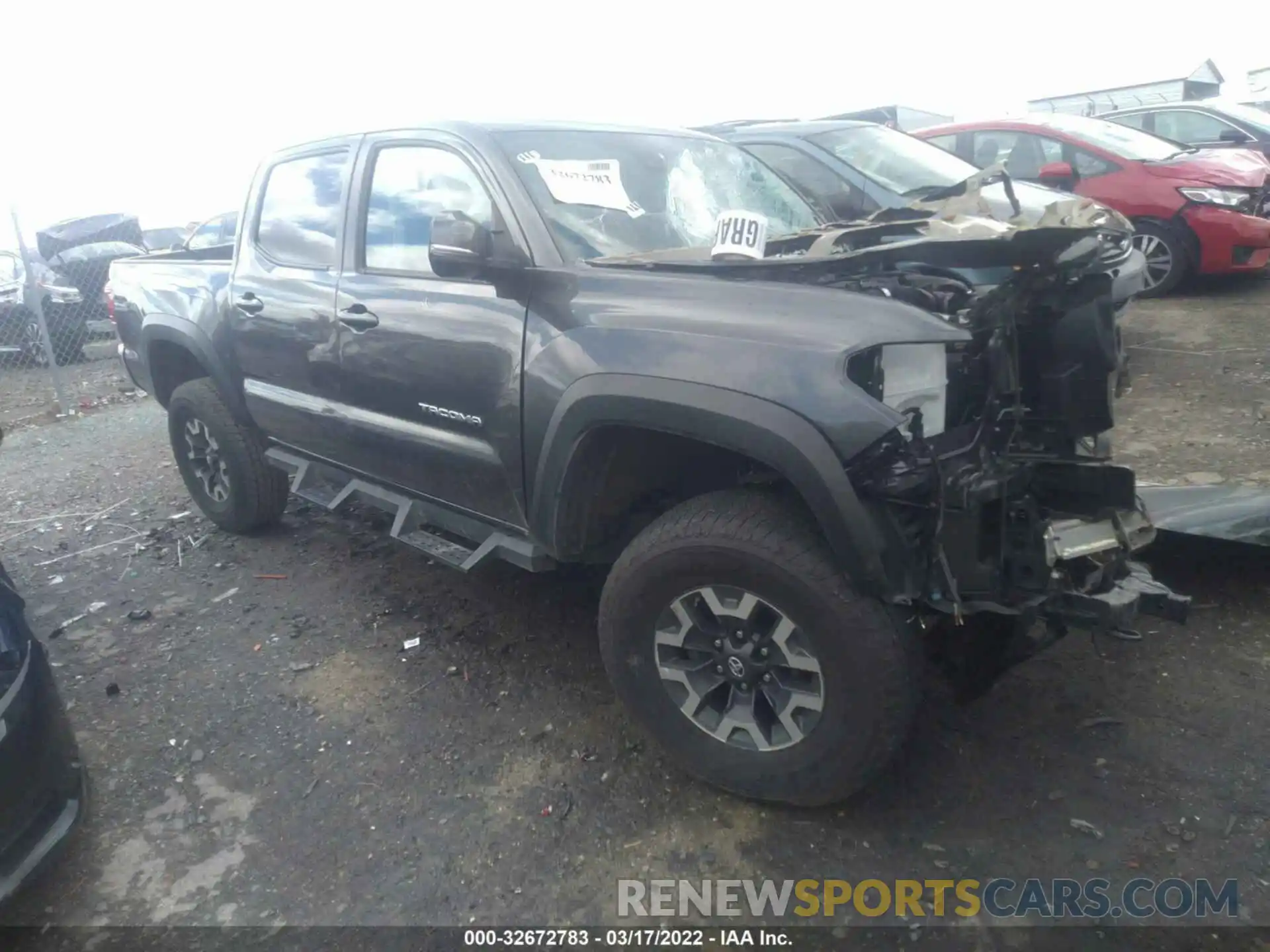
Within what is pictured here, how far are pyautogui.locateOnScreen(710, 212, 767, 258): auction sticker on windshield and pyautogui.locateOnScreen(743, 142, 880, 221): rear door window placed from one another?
312 cm

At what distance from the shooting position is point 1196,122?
34.2 feet

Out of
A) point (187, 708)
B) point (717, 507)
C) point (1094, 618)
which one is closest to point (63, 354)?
point (187, 708)

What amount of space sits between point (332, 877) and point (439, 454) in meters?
1.36

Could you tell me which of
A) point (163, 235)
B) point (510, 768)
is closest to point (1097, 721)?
point (510, 768)

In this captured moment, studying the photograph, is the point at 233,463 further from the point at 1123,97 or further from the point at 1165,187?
the point at 1123,97

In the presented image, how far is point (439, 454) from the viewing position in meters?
3.19

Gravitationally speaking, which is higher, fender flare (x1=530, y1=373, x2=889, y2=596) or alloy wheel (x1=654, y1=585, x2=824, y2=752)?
fender flare (x1=530, y1=373, x2=889, y2=596)

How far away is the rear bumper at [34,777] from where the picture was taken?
90.4 inches

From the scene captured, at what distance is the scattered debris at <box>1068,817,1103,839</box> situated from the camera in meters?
2.42

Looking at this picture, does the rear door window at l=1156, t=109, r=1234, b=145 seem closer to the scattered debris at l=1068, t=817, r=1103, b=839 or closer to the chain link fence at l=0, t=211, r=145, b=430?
the scattered debris at l=1068, t=817, r=1103, b=839

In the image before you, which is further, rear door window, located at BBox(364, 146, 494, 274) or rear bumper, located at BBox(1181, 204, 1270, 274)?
rear bumper, located at BBox(1181, 204, 1270, 274)

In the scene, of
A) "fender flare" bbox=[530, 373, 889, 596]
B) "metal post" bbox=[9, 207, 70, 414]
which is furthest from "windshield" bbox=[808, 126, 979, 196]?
"metal post" bbox=[9, 207, 70, 414]

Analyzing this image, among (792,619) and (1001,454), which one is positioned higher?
(1001,454)

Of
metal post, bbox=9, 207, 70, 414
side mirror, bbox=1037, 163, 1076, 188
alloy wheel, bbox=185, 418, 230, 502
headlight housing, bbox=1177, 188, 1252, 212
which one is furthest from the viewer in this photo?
metal post, bbox=9, 207, 70, 414
